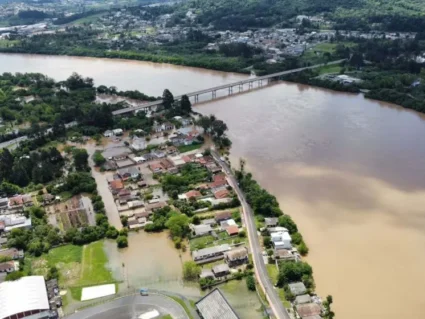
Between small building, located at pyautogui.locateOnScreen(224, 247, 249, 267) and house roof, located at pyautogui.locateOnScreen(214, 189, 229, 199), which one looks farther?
house roof, located at pyautogui.locateOnScreen(214, 189, 229, 199)

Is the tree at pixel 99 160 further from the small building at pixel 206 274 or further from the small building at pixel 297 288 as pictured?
the small building at pixel 297 288

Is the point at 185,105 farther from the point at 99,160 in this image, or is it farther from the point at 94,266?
the point at 94,266

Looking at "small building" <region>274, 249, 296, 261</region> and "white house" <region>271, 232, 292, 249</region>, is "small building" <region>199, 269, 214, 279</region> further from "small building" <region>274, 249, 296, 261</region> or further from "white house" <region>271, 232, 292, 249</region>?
"white house" <region>271, 232, 292, 249</region>

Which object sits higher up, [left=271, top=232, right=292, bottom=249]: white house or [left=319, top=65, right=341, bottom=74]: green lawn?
[left=319, top=65, right=341, bottom=74]: green lawn

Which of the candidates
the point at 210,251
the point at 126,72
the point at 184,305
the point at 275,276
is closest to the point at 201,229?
the point at 210,251

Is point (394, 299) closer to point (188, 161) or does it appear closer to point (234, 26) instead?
point (188, 161)

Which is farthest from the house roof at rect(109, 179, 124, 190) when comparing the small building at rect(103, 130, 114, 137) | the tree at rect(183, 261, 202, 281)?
the tree at rect(183, 261, 202, 281)

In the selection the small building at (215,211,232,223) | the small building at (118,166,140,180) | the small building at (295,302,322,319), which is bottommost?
the small building at (295,302,322,319)

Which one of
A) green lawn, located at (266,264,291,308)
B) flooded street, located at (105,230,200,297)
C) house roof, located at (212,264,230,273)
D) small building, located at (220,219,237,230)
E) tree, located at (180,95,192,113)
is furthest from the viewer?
tree, located at (180,95,192,113)
